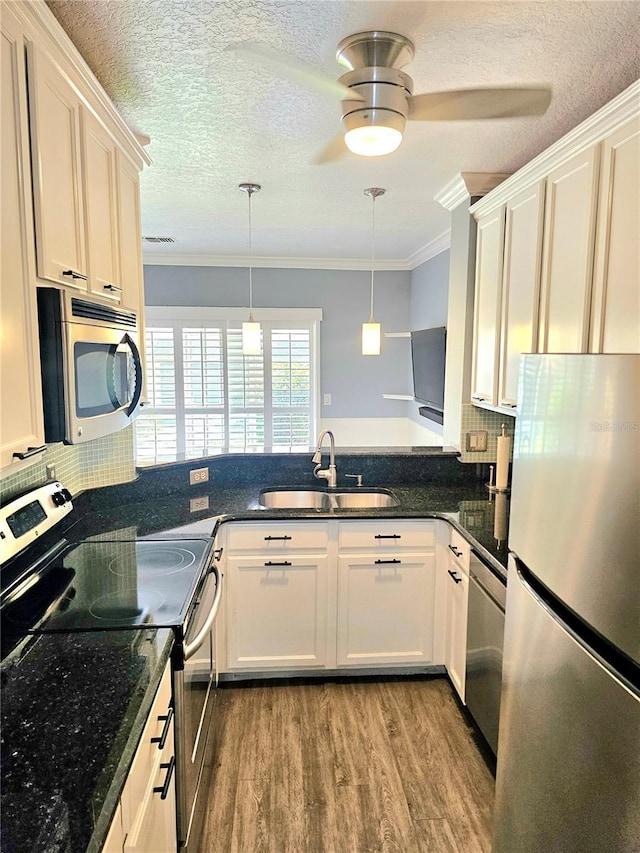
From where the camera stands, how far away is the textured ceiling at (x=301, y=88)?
4.72 ft

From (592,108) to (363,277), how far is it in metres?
3.36

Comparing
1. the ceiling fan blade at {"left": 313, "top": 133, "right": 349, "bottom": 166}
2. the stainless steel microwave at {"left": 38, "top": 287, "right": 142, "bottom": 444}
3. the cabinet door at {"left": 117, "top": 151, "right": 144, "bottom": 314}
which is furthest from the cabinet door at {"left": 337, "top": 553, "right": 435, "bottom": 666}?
the ceiling fan blade at {"left": 313, "top": 133, "right": 349, "bottom": 166}

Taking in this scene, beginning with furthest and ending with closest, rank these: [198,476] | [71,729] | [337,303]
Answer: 1. [337,303]
2. [198,476]
3. [71,729]

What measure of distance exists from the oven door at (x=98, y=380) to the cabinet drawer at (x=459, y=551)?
1521 millimetres

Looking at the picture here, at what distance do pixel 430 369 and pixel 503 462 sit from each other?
1.49 meters

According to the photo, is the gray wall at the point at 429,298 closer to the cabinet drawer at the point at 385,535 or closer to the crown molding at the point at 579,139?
the crown molding at the point at 579,139

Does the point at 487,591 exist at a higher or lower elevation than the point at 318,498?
lower

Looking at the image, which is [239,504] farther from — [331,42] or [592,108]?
[592,108]

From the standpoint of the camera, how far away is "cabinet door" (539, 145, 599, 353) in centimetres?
185

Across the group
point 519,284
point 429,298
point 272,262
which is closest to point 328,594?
point 519,284

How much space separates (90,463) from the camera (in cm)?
244

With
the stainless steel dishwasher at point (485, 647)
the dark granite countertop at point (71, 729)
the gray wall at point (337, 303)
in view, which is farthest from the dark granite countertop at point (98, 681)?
the gray wall at point (337, 303)

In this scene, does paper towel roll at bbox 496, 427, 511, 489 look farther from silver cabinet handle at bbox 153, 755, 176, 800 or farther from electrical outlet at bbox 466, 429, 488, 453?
silver cabinet handle at bbox 153, 755, 176, 800

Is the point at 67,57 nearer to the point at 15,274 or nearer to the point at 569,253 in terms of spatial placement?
the point at 15,274
